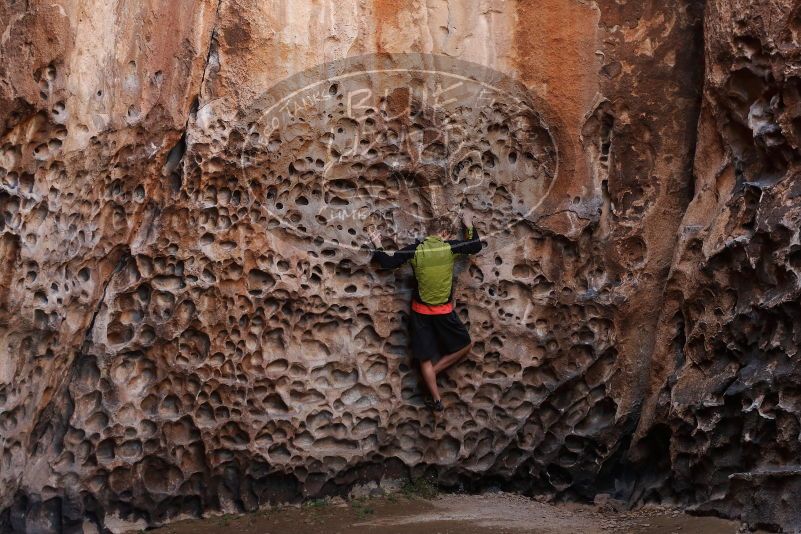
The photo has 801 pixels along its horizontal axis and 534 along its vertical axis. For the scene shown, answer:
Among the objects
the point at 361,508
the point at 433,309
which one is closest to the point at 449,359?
the point at 433,309

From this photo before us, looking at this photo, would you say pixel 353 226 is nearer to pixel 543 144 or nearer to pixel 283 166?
pixel 283 166

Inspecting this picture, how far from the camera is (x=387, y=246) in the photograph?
5.60 m

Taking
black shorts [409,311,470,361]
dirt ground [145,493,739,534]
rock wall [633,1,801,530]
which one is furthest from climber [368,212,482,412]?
rock wall [633,1,801,530]

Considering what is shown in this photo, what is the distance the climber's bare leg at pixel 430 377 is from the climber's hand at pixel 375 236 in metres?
0.67

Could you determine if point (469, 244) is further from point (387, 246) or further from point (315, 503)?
point (315, 503)

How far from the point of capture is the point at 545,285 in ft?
18.6

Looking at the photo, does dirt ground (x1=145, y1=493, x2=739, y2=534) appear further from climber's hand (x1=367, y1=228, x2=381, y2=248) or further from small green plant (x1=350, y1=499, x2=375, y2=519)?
climber's hand (x1=367, y1=228, x2=381, y2=248)

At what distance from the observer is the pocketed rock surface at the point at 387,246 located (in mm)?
4758

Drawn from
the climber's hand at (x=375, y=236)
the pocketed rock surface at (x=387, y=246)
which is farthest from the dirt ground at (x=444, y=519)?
the climber's hand at (x=375, y=236)

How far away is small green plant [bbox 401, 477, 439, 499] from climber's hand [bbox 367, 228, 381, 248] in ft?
4.39

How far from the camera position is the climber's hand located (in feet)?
18.2

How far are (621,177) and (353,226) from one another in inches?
57.6

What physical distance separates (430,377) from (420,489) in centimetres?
67

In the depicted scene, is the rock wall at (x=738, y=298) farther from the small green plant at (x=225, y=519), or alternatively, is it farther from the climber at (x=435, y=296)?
the small green plant at (x=225, y=519)
